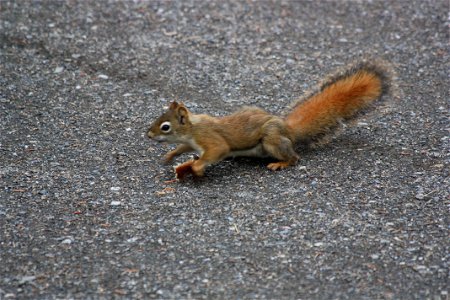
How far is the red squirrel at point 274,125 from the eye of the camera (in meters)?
3.78

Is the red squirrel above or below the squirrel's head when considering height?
below

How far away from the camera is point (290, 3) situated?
20.3ft

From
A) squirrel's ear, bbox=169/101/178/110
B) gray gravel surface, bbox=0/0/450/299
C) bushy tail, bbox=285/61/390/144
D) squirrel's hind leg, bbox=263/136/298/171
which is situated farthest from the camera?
bushy tail, bbox=285/61/390/144

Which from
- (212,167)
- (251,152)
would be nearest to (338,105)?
(251,152)

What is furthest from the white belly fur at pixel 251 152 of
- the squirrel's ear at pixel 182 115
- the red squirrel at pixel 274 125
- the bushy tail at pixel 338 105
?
the squirrel's ear at pixel 182 115

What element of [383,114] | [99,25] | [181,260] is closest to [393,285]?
[181,260]

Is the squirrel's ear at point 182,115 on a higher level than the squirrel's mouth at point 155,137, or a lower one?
higher

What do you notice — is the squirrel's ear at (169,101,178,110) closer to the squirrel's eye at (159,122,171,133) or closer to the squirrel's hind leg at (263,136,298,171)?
the squirrel's eye at (159,122,171,133)

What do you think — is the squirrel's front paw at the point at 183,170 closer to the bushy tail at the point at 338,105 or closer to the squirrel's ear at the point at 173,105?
the squirrel's ear at the point at 173,105

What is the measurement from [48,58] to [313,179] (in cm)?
251

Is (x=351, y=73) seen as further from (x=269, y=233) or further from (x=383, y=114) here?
(x=269, y=233)

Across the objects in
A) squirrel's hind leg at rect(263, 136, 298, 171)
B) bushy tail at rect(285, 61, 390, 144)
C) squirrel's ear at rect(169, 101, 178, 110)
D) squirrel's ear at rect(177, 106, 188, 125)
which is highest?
squirrel's ear at rect(169, 101, 178, 110)

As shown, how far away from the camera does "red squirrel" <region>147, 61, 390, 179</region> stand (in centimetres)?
378

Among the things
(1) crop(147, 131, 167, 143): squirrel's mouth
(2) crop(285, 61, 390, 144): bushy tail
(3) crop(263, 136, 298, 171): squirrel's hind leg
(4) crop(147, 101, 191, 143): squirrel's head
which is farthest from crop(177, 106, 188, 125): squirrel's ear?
(2) crop(285, 61, 390, 144): bushy tail
